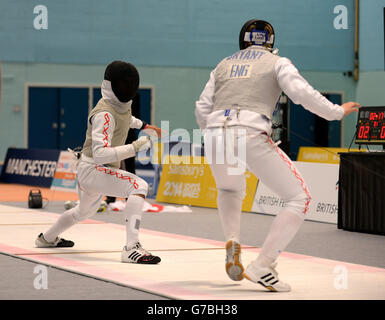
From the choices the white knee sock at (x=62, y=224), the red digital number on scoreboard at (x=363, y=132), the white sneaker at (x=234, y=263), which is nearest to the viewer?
the white sneaker at (x=234, y=263)

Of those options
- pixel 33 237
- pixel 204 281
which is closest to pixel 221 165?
pixel 204 281

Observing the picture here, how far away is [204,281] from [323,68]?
17.6 meters

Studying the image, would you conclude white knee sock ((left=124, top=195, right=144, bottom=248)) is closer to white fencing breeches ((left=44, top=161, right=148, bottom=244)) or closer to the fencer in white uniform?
white fencing breeches ((left=44, top=161, right=148, bottom=244))

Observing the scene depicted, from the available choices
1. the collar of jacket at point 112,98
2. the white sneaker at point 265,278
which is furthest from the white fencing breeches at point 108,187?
the white sneaker at point 265,278

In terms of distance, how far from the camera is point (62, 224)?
673 cm

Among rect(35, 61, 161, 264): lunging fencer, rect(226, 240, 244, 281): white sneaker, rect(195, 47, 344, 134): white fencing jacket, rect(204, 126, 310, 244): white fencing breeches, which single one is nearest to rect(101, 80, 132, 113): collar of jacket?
rect(35, 61, 161, 264): lunging fencer

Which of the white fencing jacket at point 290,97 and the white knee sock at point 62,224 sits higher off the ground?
the white fencing jacket at point 290,97

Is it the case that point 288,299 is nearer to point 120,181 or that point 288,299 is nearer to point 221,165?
point 221,165

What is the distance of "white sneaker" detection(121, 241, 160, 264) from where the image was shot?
611 cm

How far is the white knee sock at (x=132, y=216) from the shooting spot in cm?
614

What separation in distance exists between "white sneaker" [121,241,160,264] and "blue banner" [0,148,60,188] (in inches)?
400

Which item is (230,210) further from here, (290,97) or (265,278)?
(290,97)

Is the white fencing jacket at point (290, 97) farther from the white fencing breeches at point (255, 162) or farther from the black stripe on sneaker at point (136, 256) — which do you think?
the black stripe on sneaker at point (136, 256)
